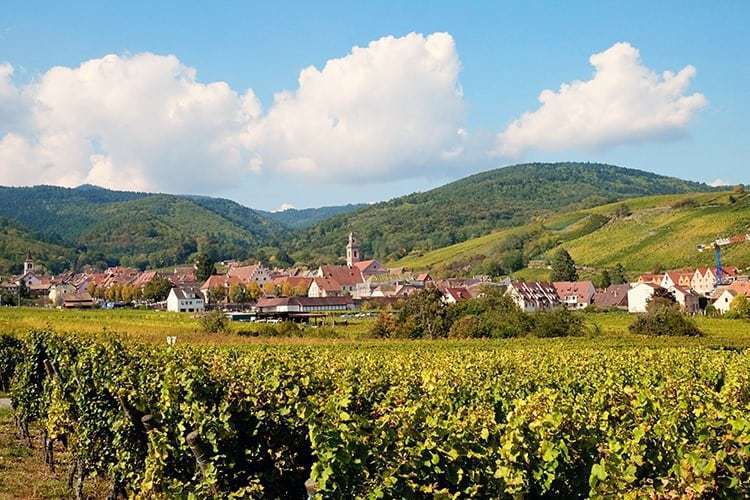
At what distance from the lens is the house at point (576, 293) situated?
114812 millimetres

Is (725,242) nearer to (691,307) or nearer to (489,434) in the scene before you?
(691,307)

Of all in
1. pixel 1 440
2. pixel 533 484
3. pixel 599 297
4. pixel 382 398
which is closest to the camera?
pixel 533 484

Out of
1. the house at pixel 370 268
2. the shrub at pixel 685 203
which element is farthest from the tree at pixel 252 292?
the shrub at pixel 685 203

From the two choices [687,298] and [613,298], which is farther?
[613,298]

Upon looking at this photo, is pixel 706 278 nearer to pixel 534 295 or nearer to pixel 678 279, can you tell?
pixel 678 279

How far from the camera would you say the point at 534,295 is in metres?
112

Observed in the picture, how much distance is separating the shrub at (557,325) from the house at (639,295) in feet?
149

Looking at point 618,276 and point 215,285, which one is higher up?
point 215,285

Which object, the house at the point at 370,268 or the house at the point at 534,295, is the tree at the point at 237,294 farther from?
the house at the point at 534,295

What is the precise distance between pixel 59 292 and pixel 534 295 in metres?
97.6

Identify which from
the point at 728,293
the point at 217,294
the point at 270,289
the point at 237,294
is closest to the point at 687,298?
the point at 728,293

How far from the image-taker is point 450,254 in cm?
19462

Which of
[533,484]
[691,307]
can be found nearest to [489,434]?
[533,484]

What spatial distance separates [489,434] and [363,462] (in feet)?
5.11
